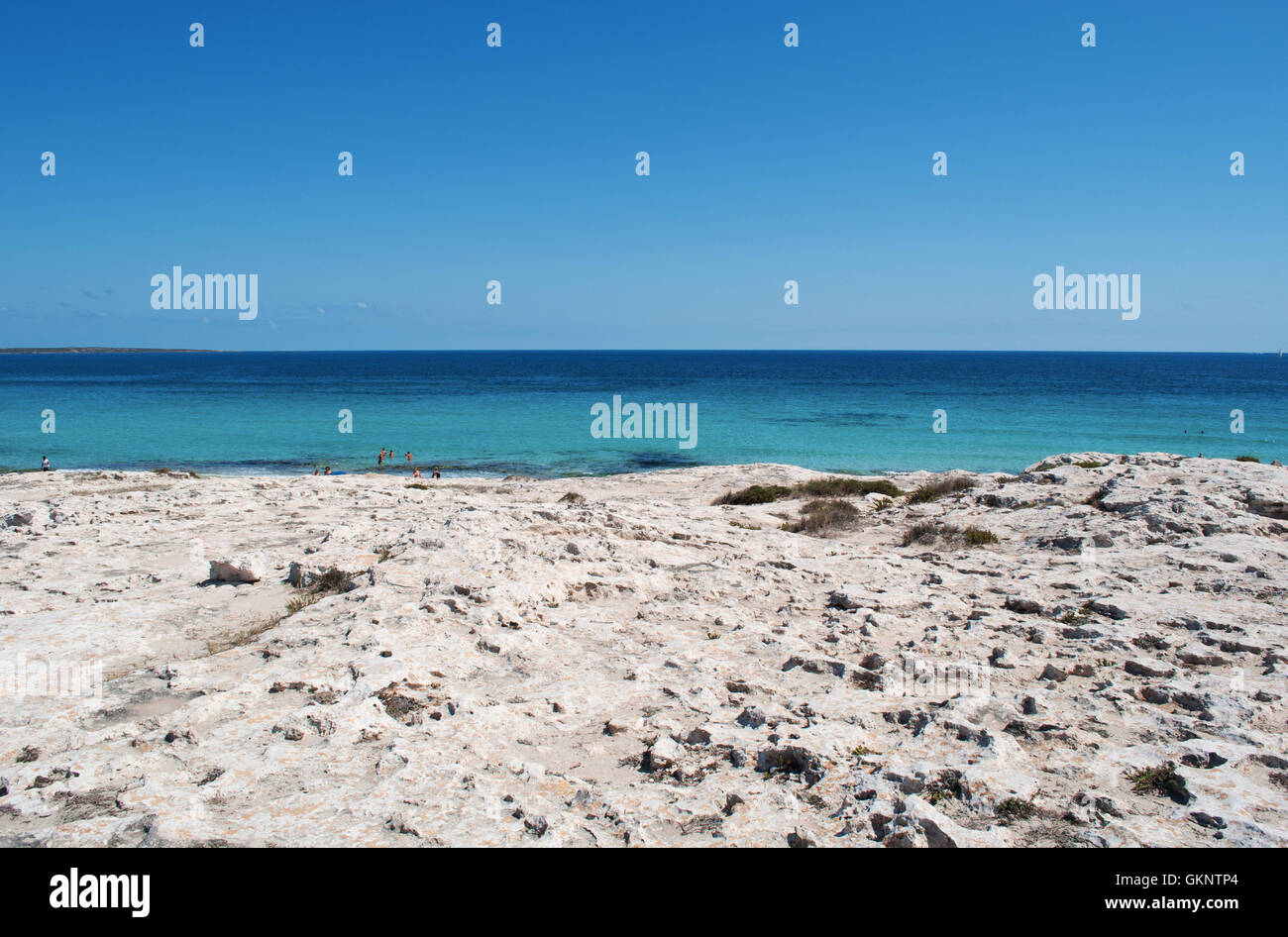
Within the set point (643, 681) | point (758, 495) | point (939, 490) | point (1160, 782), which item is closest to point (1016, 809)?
point (1160, 782)

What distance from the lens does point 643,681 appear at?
6625mm

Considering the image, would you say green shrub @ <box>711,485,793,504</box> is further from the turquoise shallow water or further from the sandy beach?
the turquoise shallow water

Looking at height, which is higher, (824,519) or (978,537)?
(824,519)

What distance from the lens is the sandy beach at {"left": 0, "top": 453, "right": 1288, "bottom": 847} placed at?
447 cm

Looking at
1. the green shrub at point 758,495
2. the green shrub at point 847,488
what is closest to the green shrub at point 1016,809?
the green shrub at point 758,495

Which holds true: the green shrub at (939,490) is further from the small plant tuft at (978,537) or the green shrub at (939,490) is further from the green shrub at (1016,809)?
the green shrub at (1016,809)

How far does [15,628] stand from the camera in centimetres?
743

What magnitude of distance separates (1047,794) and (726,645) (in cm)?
336

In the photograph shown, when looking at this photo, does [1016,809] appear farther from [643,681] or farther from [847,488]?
[847,488]

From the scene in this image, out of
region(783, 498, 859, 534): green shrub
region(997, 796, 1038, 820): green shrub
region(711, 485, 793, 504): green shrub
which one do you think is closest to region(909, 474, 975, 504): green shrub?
region(783, 498, 859, 534): green shrub

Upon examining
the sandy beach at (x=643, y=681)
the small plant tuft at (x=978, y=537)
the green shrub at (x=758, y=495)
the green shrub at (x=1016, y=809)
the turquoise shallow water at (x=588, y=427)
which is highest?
the turquoise shallow water at (x=588, y=427)

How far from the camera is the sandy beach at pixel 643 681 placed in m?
4.47
